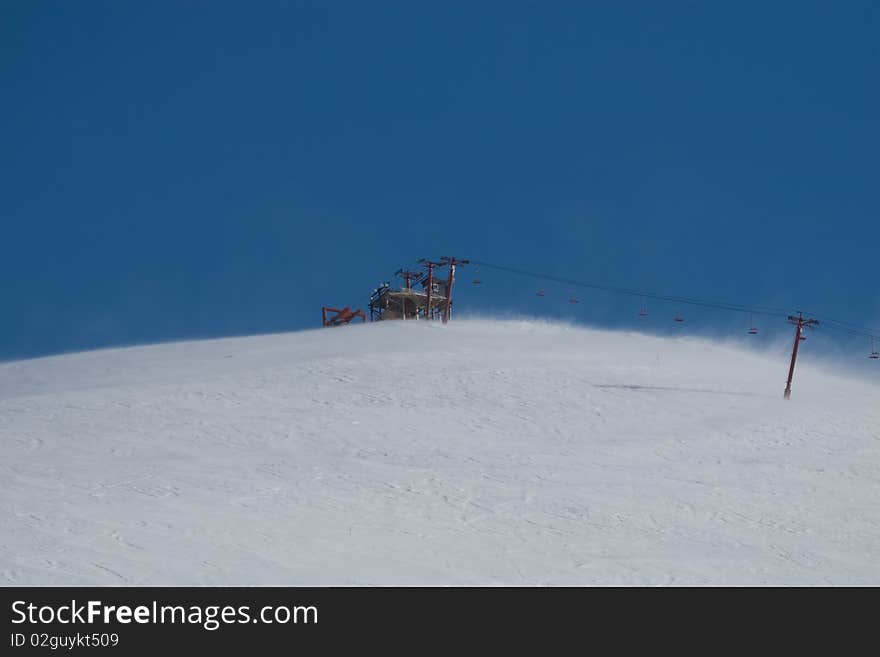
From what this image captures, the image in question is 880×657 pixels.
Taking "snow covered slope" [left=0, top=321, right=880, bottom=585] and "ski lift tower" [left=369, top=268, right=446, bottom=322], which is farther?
"ski lift tower" [left=369, top=268, right=446, bottom=322]

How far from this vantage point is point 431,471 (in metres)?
24.4

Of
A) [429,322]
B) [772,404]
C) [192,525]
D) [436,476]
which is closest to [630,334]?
[429,322]

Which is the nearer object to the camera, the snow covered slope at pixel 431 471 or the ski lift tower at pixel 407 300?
the snow covered slope at pixel 431 471

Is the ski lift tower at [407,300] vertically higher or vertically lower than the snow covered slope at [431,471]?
higher

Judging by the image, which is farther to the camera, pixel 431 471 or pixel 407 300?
pixel 407 300

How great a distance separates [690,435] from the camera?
29875 mm

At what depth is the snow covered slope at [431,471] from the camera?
17.7 meters

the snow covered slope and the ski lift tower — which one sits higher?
the ski lift tower

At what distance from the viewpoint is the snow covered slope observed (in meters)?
17.7

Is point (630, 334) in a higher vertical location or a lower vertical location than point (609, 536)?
higher

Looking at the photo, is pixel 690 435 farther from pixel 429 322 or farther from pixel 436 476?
pixel 429 322
